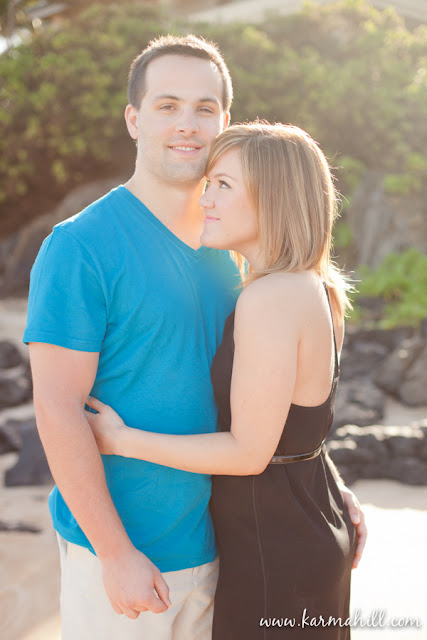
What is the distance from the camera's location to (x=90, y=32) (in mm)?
13398

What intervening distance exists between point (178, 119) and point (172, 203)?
0.30 m

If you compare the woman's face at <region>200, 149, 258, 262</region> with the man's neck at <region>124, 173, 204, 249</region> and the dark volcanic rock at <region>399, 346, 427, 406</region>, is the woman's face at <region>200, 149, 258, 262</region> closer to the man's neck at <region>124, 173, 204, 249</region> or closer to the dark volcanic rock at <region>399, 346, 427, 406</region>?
the man's neck at <region>124, 173, 204, 249</region>

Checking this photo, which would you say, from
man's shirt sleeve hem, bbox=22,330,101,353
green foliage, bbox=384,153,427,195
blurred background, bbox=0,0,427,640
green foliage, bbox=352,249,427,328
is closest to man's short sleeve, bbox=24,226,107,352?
man's shirt sleeve hem, bbox=22,330,101,353

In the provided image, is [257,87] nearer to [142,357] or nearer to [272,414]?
[142,357]

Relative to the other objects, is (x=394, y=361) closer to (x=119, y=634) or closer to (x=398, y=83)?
(x=119, y=634)

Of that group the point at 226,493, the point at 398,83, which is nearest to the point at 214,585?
the point at 226,493

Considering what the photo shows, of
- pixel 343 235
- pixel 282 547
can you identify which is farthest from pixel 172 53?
pixel 343 235

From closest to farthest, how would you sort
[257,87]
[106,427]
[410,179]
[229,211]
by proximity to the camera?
[106,427] < [229,211] < [410,179] < [257,87]

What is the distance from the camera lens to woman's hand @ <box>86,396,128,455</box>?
1.91 m

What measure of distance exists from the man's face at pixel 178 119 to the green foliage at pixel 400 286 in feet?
23.8

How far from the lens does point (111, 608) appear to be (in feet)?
6.49

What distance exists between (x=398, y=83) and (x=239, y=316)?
11.9 metres

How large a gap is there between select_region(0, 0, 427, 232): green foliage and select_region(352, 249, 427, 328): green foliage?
5.38 feet

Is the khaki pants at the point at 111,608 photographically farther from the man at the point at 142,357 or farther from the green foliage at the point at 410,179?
the green foliage at the point at 410,179
